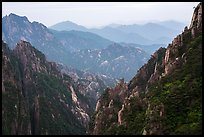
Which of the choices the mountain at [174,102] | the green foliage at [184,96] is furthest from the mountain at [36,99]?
the green foliage at [184,96]

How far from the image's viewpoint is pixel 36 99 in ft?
399

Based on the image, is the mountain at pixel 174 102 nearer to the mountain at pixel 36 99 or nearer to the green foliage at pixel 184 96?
the green foliage at pixel 184 96

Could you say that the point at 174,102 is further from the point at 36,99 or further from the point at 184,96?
the point at 36,99

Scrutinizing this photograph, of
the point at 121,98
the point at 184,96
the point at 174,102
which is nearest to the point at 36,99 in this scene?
the point at 121,98

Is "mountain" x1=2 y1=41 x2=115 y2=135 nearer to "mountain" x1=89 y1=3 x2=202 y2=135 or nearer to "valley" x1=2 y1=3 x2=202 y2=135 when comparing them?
"valley" x1=2 y1=3 x2=202 y2=135

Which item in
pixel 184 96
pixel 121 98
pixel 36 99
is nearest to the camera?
pixel 184 96

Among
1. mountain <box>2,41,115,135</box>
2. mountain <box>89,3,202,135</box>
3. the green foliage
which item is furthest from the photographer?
mountain <box>2,41,115,135</box>

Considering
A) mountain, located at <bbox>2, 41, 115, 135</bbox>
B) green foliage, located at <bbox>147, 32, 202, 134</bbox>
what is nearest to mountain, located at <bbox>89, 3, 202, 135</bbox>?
green foliage, located at <bbox>147, 32, 202, 134</bbox>

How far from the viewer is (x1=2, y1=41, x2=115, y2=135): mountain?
106000 millimetres

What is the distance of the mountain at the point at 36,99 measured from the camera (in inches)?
4173

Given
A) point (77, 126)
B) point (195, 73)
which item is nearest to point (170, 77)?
point (195, 73)

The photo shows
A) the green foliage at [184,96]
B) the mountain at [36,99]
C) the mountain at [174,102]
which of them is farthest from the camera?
the mountain at [36,99]

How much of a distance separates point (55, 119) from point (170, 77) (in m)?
74.9

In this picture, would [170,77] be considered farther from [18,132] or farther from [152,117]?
[18,132]
